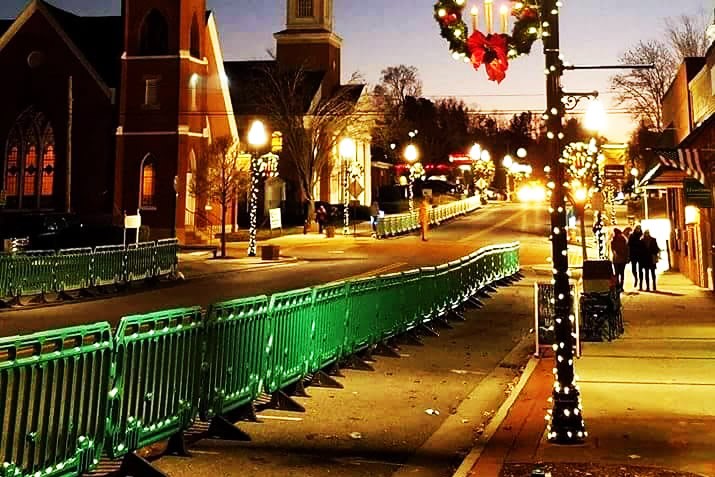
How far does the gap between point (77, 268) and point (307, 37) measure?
175 feet

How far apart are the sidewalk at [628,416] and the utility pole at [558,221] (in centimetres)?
51

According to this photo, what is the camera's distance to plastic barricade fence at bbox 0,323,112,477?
494 centimetres

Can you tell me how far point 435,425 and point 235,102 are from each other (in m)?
59.5

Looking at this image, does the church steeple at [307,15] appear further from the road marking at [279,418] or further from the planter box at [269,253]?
the road marking at [279,418]

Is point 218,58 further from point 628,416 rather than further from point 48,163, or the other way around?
point 628,416

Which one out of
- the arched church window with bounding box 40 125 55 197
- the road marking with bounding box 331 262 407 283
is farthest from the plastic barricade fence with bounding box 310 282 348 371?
the arched church window with bounding box 40 125 55 197

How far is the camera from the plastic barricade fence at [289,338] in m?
8.90

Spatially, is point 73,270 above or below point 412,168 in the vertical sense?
below

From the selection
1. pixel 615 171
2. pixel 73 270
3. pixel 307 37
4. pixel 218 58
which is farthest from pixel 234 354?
pixel 307 37

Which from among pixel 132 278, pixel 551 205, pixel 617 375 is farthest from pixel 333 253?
pixel 551 205

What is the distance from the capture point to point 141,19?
46.6 m

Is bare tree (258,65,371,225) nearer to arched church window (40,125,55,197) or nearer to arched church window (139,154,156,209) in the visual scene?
arched church window (139,154,156,209)

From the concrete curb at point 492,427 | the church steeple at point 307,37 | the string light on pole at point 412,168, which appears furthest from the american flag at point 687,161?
the church steeple at point 307,37

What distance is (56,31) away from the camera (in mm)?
47250
